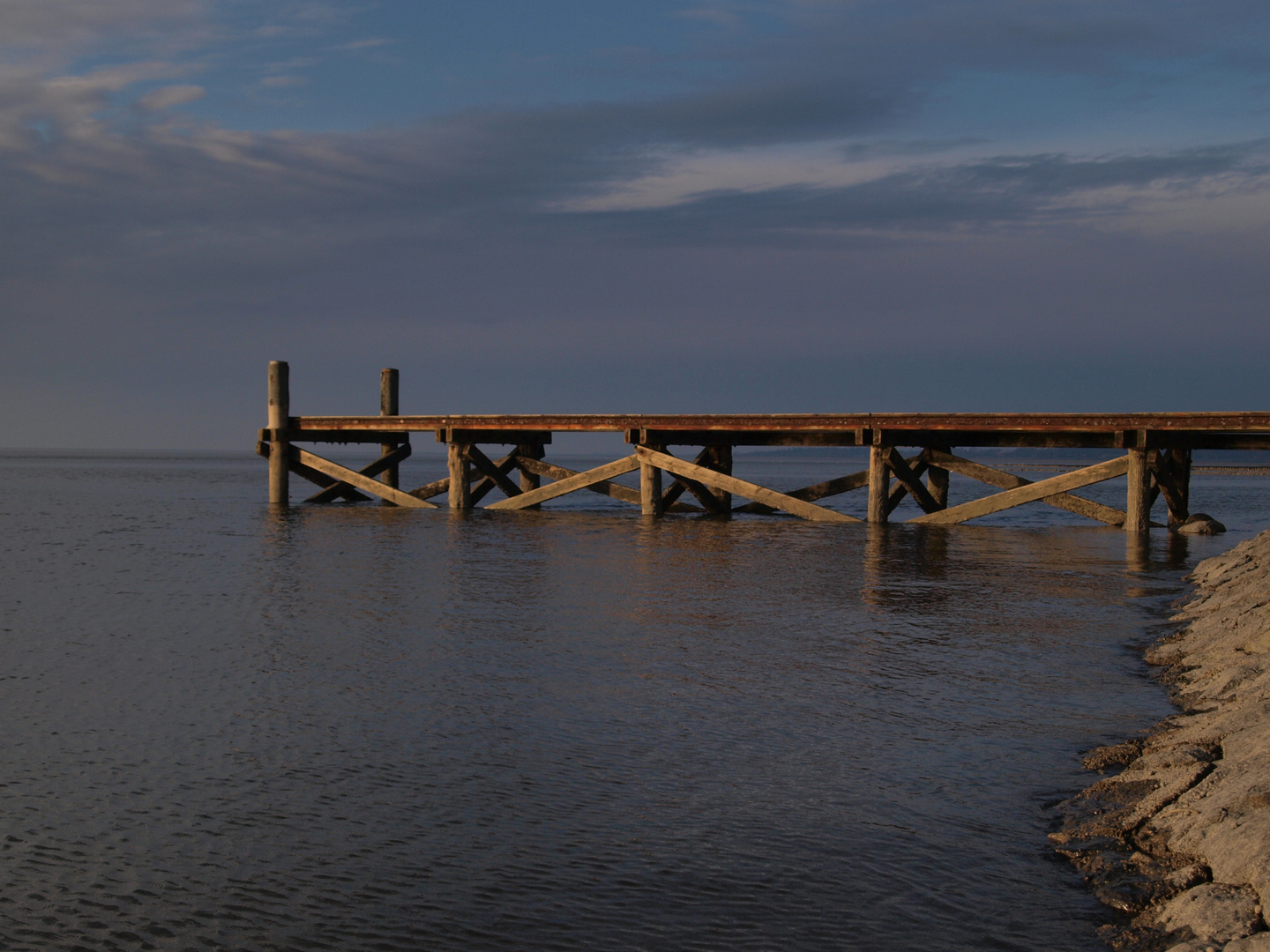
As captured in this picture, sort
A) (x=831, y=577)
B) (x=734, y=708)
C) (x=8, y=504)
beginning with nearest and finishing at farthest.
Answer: (x=734, y=708)
(x=831, y=577)
(x=8, y=504)

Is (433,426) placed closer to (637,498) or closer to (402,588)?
(637,498)

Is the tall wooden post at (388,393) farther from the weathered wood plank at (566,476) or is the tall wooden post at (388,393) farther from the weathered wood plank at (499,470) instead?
the weathered wood plank at (566,476)

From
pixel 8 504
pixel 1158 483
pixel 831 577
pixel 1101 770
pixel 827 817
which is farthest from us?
Answer: pixel 8 504

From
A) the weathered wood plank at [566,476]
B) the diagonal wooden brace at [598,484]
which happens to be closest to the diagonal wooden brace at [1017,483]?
the diagonal wooden brace at [598,484]

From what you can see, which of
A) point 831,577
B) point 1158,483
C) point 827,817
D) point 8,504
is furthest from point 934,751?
point 8,504

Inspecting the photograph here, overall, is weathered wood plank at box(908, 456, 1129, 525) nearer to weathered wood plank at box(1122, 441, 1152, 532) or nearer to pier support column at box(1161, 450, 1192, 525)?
weathered wood plank at box(1122, 441, 1152, 532)

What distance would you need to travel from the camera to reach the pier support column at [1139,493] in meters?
21.4

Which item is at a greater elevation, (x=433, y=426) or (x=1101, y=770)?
(x=433, y=426)

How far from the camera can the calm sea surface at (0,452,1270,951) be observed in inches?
195

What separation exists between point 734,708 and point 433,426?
70.7 feet

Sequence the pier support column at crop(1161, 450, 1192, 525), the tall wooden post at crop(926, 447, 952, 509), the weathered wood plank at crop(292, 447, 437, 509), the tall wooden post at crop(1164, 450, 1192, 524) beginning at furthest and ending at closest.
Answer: the weathered wood plank at crop(292, 447, 437, 509) → the tall wooden post at crop(926, 447, 952, 509) → the tall wooden post at crop(1164, 450, 1192, 524) → the pier support column at crop(1161, 450, 1192, 525)

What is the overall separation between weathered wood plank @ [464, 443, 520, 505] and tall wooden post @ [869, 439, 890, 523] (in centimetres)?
943

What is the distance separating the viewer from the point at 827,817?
6078mm

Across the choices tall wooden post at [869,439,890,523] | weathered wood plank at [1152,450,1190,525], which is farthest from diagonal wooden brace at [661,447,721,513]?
weathered wood plank at [1152,450,1190,525]
